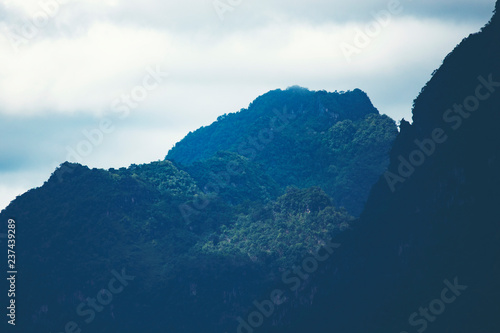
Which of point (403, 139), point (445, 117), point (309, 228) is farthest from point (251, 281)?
point (445, 117)

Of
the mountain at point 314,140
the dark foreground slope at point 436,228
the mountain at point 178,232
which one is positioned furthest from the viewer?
the mountain at point 314,140

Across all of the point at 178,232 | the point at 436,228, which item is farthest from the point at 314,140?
the point at 436,228

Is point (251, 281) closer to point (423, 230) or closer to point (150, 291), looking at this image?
point (150, 291)

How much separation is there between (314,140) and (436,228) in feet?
213

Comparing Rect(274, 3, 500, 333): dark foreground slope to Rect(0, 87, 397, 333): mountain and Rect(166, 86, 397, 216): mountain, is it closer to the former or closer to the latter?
Rect(0, 87, 397, 333): mountain

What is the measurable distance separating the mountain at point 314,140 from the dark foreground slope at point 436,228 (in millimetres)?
34966

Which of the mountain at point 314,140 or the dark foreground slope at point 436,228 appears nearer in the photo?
Result: the dark foreground slope at point 436,228

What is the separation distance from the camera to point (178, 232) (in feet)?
403

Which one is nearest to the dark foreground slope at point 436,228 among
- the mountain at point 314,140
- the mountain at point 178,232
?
the mountain at point 178,232

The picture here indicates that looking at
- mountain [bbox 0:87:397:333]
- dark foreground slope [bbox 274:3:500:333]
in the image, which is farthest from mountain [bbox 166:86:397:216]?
dark foreground slope [bbox 274:3:500:333]

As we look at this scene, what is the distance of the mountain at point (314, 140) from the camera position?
140 meters

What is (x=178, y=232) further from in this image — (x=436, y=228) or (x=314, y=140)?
(x=436, y=228)

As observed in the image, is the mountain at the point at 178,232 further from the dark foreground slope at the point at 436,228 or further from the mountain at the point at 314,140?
the dark foreground slope at the point at 436,228

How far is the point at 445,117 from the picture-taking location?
94125 mm
